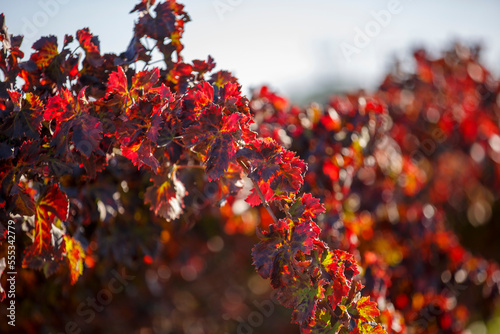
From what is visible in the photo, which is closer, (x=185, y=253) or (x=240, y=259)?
(x=185, y=253)

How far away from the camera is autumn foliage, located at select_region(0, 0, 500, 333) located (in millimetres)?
1438

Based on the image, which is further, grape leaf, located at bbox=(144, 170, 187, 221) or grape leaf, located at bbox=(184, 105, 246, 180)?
grape leaf, located at bbox=(144, 170, 187, 221)

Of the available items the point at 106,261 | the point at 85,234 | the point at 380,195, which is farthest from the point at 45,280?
the point at 380,195

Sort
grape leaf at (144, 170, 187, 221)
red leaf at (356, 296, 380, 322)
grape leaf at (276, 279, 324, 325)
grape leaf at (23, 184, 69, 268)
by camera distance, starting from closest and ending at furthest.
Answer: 1. grape leaf at (276, 279, 324, 325)
2. red leaf at (356, 296, 380, 322)
3. grape leaf at (23, 184, 69, 268)
4. grape leaf at (144, 170, 187, 221)

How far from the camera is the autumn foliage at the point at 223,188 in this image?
1.44m

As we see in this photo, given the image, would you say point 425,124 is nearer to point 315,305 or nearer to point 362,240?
point 362,240

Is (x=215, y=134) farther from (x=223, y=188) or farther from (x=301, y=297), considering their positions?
(x=301, y=297)

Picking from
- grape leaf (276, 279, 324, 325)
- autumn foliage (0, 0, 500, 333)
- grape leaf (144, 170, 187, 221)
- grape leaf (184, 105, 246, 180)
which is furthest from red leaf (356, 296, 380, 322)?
grape leaf (144, 170, 187, 221)

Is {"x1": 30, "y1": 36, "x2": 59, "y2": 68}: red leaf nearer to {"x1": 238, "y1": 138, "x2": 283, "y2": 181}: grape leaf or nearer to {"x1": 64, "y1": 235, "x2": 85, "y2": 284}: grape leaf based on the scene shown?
{"x1": 64, "y1": 235, "x2": 85, "y2": 284}: grape leaf

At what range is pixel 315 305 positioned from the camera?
1358 mm

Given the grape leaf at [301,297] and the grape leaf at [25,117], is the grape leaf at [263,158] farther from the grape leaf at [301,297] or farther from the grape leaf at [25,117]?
the grape leaf at [25,117]

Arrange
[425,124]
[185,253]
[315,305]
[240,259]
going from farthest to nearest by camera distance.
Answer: [240,259], [425,124], [185,253], [315,305]

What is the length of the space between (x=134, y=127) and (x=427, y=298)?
2.11 m

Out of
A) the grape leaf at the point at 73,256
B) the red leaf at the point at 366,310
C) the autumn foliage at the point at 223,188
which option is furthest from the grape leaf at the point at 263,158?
the grape leaf at the point at 73,256
